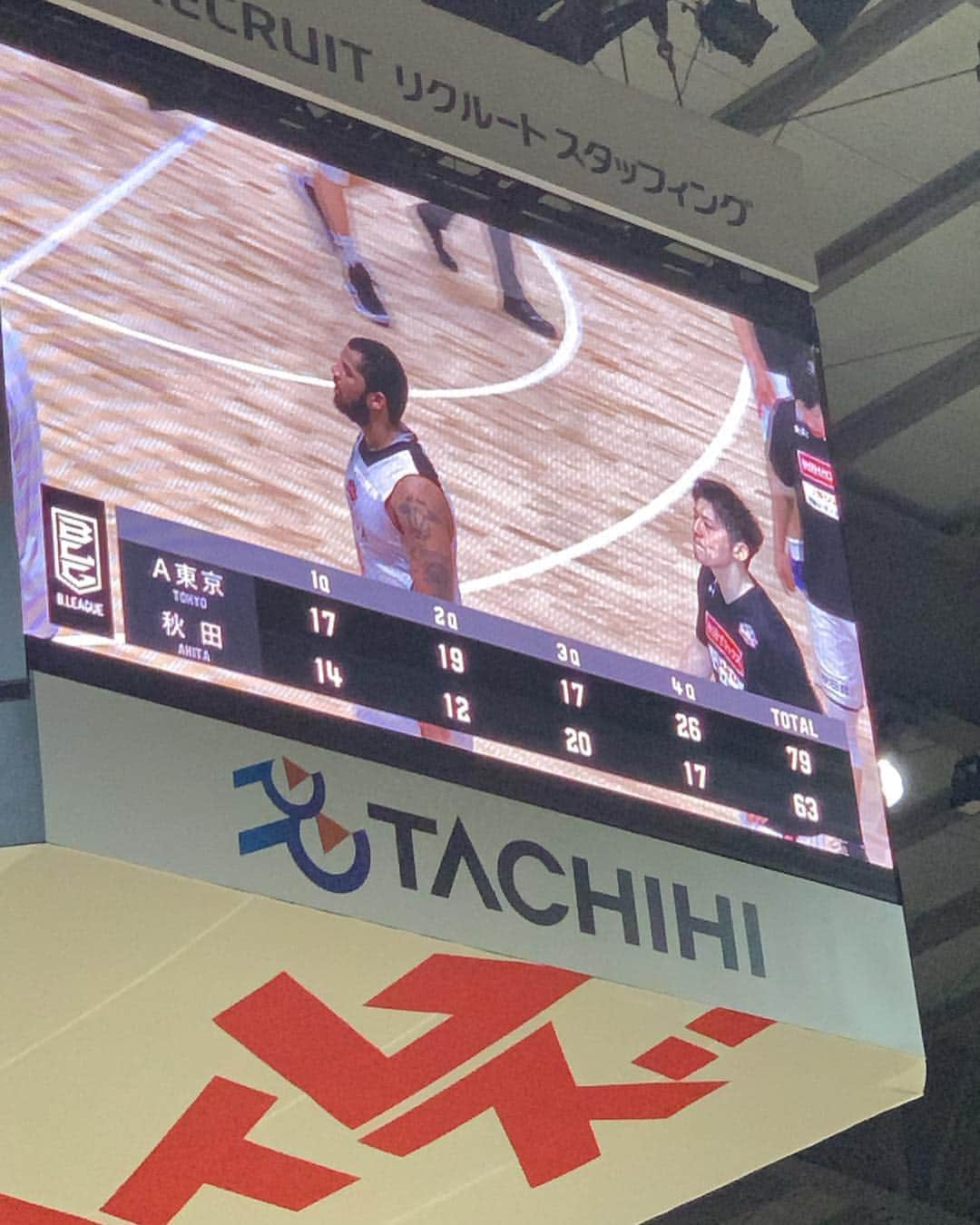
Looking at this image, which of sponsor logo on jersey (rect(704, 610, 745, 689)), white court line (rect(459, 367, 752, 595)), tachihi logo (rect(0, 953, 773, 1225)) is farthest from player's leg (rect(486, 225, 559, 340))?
tachihi logo (rect(0, 953, 773, 1225))

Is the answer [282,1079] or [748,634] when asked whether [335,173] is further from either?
[282,1079]

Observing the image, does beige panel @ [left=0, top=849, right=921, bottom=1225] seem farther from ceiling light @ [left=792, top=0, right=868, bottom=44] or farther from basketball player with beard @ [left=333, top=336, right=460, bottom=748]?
ceiling light @ [left=792, top=0, right=868, bottom=44]

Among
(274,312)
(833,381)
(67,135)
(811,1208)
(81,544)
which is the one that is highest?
(67,135)

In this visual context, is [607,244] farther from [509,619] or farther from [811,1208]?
[811,1208]

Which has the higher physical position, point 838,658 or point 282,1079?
point 838,658

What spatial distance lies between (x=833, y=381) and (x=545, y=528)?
11.4ft

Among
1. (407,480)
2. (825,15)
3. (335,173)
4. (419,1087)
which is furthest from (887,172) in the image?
(419,1087)

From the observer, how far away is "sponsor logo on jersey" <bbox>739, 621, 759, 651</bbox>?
141 inches

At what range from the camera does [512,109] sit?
12.9 ft

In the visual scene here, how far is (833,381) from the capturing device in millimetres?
6781

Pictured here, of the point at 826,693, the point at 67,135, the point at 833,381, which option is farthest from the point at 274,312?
the point at 833,381

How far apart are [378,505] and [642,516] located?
487 mm

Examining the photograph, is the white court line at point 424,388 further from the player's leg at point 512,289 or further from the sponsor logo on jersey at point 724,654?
the sponsor logo on jersey at point 724,654

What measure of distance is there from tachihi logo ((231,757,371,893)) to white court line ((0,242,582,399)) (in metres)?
0.62
